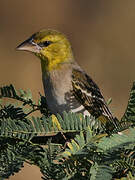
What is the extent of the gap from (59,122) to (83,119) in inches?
3.4

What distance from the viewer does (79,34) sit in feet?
24.8

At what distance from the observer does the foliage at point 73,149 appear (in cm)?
144

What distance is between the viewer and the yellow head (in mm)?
3365

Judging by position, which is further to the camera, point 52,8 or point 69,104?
point 52,8

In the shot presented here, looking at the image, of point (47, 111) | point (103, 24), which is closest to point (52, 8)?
point (103, 24)

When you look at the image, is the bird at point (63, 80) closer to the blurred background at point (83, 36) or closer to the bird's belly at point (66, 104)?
the bird's belly at point (66, 104)

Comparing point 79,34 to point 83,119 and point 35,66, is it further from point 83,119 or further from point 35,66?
point 83,119

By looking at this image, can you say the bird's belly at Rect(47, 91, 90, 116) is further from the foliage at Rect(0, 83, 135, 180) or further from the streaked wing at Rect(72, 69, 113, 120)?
the foliage at Rect(0, 83, 135, 180)

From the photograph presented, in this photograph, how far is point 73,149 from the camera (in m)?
1.46

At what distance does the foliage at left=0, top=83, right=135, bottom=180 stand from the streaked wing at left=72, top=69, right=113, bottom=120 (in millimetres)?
1077

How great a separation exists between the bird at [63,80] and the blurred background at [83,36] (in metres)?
3.37

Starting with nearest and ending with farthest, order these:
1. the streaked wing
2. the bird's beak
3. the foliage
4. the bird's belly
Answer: the foliage < the bird's belly < the streaked wing < the bird's beak

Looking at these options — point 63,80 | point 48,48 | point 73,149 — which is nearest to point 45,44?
point 48,48

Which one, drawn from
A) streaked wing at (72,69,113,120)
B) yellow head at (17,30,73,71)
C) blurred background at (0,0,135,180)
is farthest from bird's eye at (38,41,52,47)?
blurred background at (0,0,135,180)
